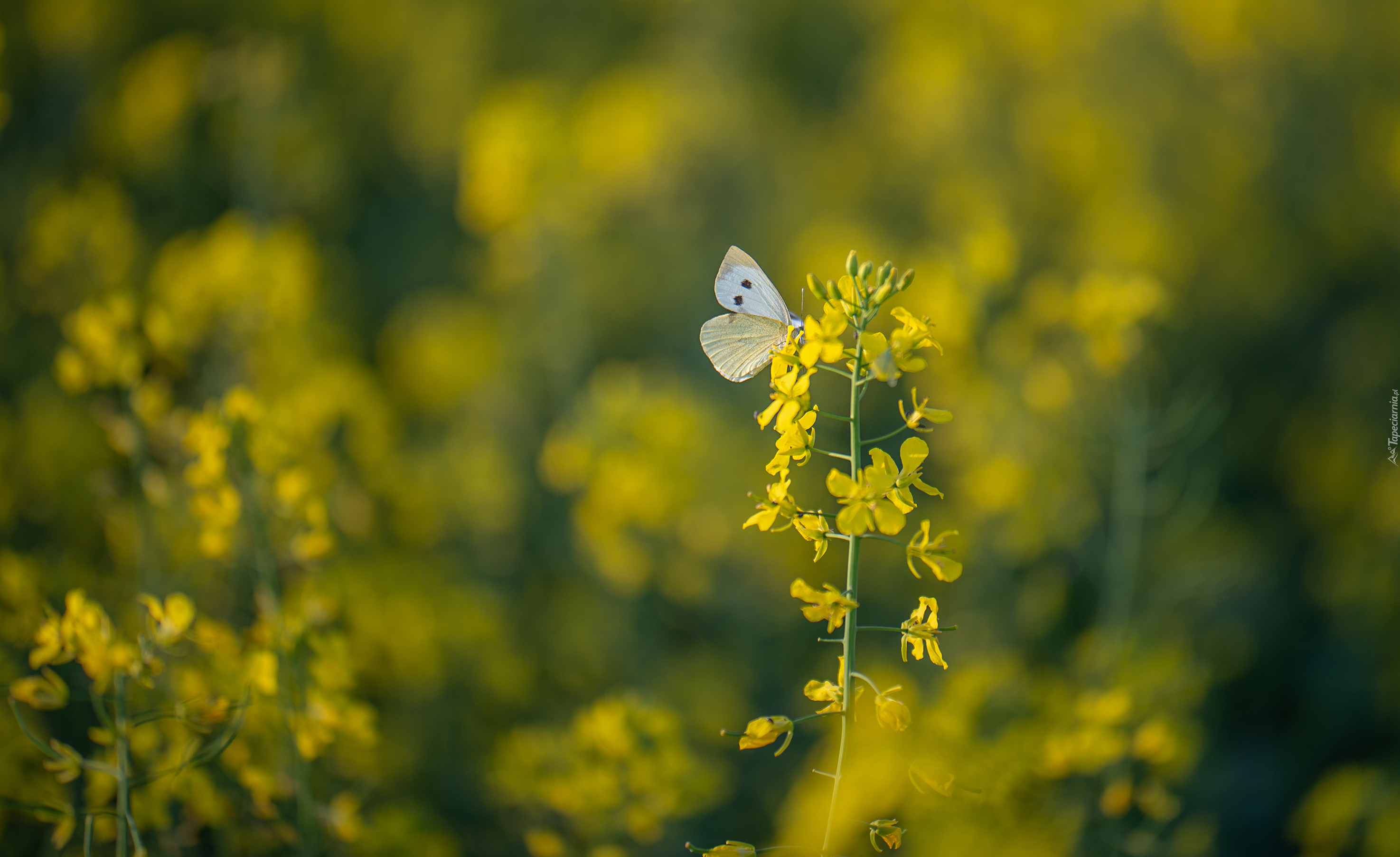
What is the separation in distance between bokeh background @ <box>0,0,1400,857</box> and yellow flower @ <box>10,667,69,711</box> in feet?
1.52

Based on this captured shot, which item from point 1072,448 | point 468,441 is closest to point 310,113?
point 468,441

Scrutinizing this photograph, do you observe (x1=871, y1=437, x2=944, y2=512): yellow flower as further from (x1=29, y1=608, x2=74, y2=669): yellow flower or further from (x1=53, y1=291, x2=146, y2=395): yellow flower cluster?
(x1=53, y1=291, x2=146, y2=395): yellow flower cluster

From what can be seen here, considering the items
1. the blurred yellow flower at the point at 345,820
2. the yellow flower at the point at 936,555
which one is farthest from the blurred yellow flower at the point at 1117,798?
the blurred yellow flower at the point at 345,820

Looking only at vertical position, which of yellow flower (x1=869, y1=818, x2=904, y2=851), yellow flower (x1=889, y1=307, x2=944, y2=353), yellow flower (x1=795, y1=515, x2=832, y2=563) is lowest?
yellow flower (x1=869, y1=818, x2=904, y2=851)

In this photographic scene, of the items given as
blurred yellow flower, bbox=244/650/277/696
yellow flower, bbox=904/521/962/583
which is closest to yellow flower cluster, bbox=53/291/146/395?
blurred yellow flower, bbox=244/650/277/696

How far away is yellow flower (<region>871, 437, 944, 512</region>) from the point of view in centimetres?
138

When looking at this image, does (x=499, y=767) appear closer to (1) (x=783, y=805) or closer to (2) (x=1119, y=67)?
(1) (x=783, y=805)

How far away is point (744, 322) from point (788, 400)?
0.27m

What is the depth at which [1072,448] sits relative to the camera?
404cm

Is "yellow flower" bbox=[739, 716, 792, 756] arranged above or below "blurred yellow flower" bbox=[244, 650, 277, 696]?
below

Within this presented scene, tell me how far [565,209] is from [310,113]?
306cm

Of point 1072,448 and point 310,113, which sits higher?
point 310,113

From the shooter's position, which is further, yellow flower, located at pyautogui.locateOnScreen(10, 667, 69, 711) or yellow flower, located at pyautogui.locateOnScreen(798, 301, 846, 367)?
yellow flower, located at pyautogui.locateOnScreen(10, 667, 69, 711)

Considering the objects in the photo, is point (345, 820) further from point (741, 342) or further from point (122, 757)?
point (741, 342)
